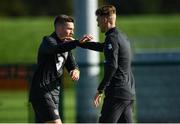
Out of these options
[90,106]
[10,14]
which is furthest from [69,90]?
[10,14]

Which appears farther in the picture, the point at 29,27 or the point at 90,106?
the point at 29,27

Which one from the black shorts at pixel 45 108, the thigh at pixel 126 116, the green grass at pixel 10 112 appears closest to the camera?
the black shorts at pixel 45 108

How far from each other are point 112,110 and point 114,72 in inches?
23.7

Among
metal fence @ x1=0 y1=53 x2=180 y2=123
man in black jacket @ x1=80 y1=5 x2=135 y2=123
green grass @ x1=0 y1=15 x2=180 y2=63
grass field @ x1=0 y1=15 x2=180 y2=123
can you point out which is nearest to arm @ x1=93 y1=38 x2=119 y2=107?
man in black jacket @ x1=80 y1=5 x2=135 y2=123

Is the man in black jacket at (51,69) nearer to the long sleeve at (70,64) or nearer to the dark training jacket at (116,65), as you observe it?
the long sleeve at (70,64)

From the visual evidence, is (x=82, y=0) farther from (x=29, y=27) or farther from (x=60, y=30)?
(x=29, y=27)

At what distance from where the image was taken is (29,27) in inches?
1747

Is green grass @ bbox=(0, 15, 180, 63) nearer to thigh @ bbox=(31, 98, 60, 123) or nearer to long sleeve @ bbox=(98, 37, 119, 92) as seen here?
thigh @ bbox=(31, 98, 60, 123)

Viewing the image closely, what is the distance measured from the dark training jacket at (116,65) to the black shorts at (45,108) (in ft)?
2.24

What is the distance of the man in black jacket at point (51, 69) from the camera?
12219mm

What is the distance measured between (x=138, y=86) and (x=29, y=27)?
27.2 meters

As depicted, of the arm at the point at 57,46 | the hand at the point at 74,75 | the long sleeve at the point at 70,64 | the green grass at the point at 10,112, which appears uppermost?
the arm at the point at 57,46

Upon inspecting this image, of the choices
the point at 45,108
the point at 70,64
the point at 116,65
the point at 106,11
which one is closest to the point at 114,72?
the point at 116,65

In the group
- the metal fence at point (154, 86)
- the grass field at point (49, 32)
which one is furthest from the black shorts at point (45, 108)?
the grass field at point (49, 32)
